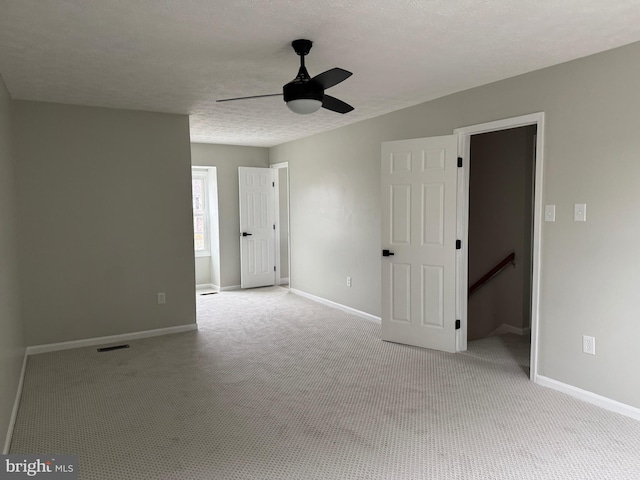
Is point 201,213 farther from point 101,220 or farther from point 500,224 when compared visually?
point 500,224

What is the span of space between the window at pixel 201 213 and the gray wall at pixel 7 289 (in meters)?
3.75

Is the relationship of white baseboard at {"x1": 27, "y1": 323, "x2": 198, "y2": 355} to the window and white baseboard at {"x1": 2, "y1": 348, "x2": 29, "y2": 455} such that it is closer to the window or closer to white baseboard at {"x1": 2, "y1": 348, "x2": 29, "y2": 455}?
white baseboard at {"x1": 2, "y1": 348, "x2": 29, "y2": 455}

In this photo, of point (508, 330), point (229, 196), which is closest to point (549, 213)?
point (508, 330)

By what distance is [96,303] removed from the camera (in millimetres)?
4633

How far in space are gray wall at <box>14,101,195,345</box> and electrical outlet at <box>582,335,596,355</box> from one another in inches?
152

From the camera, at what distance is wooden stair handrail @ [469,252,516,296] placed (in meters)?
5.10

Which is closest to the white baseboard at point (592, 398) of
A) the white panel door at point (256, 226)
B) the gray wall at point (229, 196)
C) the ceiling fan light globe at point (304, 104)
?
the ceiling fan light globe at point (304, 104)

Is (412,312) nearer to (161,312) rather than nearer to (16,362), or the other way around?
(161,312)

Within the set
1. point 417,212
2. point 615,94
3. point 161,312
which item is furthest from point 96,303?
point 615,94

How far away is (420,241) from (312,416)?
2.06m

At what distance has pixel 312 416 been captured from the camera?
9.94 feet

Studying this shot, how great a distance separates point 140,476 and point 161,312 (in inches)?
110

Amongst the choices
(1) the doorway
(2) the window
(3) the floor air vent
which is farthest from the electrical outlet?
(2) the window

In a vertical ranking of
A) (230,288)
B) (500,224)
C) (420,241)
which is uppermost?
(500,224)
